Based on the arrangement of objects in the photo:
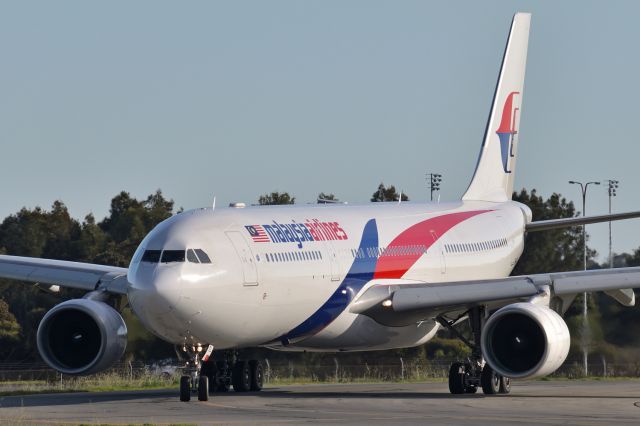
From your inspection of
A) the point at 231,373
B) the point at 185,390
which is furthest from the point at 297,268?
the point at 231,373

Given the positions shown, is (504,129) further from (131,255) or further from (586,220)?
(131,255)

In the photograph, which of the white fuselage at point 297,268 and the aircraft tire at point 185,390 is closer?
the white fuselage at point 297,268

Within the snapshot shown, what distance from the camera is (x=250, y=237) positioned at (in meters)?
30.8

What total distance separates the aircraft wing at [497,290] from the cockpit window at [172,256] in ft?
20.6

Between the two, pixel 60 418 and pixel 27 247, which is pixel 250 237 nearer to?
pixel 60 418

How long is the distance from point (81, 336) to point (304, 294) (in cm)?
489

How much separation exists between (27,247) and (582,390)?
A: 207 feet

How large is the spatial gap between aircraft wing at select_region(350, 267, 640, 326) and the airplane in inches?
1.2

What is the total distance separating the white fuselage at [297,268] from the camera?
2852 cm

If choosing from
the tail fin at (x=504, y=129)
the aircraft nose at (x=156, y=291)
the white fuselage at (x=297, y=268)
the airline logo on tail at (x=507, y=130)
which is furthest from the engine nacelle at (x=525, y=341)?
the airline logo on tail at (x=507, y=130)

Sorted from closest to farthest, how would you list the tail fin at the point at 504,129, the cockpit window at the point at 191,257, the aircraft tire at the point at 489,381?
1. the cockpit window at the point at 191,257
2. the aircraft tire at the point at 489,381
3. the tail fin at the point at 504,129

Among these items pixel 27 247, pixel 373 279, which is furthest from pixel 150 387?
pixel 27 247

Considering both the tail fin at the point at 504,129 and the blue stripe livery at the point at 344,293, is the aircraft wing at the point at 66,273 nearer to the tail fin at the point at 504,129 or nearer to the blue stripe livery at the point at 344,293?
the blue stripe livery at the point at 344,293

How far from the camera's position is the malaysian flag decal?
30.9m
